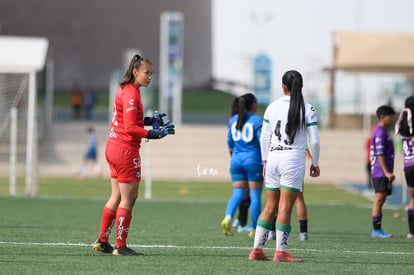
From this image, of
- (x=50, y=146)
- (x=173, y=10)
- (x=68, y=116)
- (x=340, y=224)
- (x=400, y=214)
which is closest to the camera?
(x=340, y=224)

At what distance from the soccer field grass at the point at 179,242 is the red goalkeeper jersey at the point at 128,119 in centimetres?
126

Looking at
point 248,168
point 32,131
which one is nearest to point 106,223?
point 248,168

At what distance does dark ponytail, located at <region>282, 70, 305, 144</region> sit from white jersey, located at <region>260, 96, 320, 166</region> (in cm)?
6

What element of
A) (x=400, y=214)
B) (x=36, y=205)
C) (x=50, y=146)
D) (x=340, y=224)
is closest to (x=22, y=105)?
(x=50, y=146)

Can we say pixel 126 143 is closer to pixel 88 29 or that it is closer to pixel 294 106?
pixel 294 106

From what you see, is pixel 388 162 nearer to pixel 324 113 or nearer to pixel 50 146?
pixel 50 146

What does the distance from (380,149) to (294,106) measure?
15.9 feet

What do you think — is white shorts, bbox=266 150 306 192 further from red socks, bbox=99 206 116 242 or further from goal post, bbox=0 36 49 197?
goal post, bbox=0 36 49 197

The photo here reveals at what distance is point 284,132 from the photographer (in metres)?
11.8

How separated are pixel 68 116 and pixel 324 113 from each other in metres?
13.1

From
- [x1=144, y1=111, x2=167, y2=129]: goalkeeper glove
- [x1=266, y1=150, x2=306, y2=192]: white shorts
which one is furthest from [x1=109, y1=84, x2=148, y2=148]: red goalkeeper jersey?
[x1=266, y1=150, x2=306, y2=192]: white shorts

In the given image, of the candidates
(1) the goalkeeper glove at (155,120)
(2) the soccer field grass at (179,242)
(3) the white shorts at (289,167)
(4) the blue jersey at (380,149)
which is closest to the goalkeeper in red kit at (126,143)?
(1) the goalkeeper glove at (155,120)

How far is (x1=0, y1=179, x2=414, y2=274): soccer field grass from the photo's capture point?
1131 centimetres

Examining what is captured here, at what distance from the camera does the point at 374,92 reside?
47469 mm
